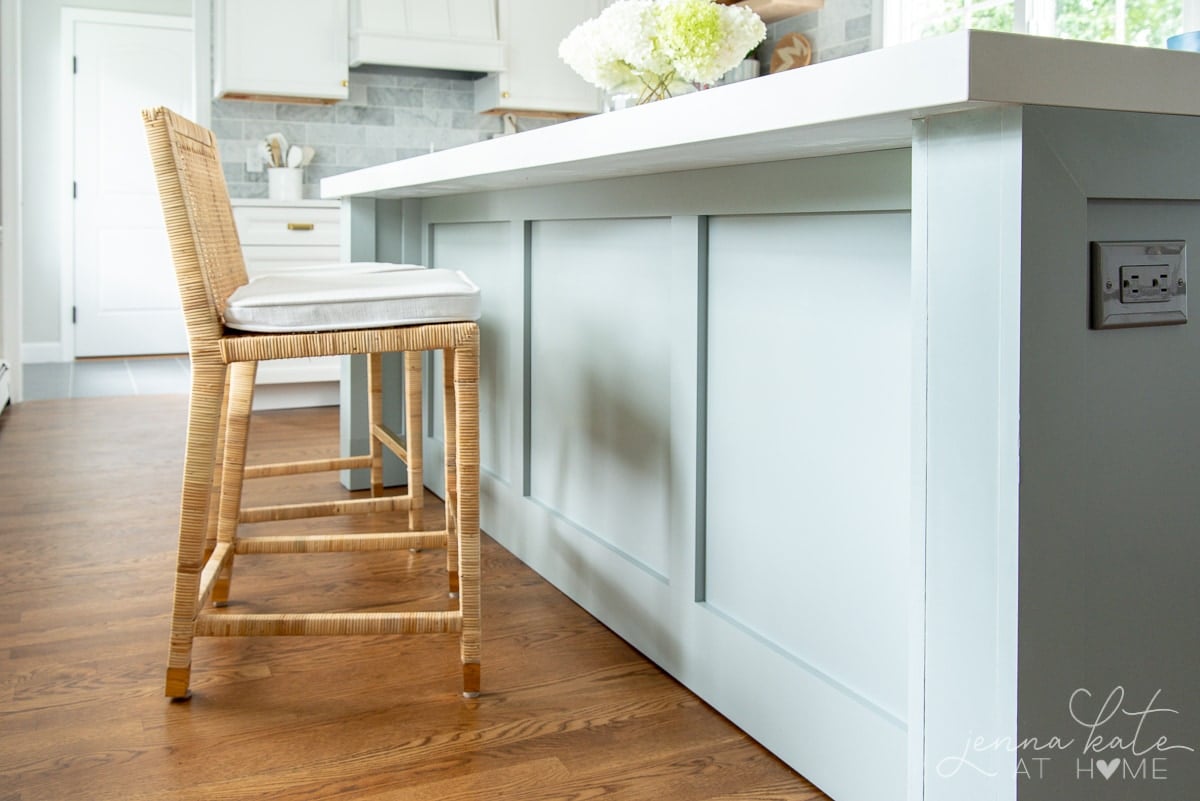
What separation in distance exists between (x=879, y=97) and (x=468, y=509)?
1.00 m

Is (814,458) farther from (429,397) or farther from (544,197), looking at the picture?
(429,397)

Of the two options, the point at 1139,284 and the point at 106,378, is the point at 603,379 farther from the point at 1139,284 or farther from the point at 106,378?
the point at 106,378

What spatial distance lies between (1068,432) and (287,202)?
443 centimetres

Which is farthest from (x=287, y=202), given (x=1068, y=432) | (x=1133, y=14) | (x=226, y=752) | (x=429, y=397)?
(x=1068, y=432)

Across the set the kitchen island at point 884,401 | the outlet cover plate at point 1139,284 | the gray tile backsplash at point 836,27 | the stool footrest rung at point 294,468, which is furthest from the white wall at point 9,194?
the outlet cover plate at point 1139,284

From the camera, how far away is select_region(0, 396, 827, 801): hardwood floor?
4.89ft

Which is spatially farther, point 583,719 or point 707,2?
point 707,2

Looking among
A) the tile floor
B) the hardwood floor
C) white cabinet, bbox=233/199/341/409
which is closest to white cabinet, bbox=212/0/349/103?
white cabinet, bbox=233/199/341/409

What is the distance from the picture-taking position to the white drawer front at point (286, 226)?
4.82 m

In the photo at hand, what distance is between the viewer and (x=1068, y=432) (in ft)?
3.09

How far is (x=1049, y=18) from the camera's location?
161 inches

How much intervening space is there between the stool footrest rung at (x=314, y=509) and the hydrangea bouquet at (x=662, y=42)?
3.28ft

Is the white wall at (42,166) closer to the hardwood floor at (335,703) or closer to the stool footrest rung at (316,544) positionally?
the hardwood floor at (335,703)

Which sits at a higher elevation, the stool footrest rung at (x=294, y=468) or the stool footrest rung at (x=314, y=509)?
the stool footrest rung at (x=294, y=468)
